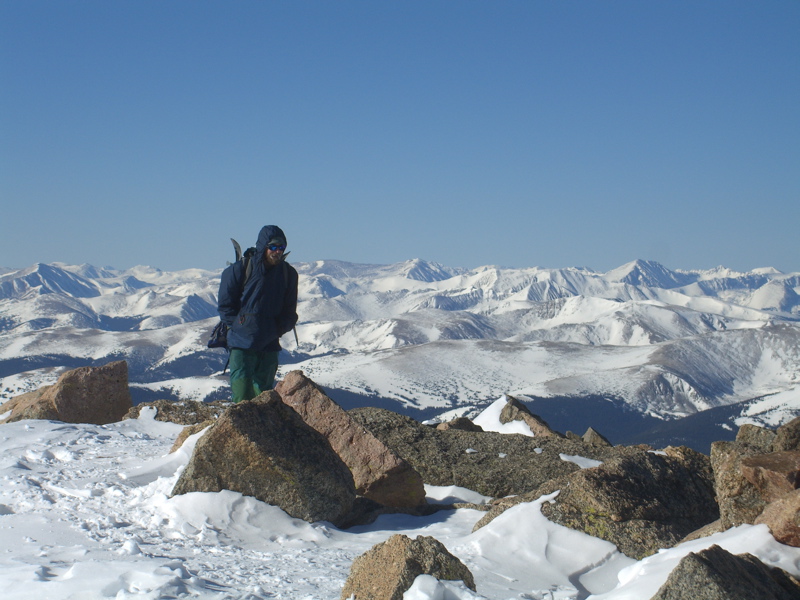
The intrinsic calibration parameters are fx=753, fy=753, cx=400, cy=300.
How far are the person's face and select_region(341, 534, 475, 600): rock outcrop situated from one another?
632 centimetres

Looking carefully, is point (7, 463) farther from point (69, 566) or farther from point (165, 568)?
point (165, 568)

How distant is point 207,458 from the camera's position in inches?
382

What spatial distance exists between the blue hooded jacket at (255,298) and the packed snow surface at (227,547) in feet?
6.99

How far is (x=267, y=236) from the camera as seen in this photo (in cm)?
1226

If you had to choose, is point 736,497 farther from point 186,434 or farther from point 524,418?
point 524,418

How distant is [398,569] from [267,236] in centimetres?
695

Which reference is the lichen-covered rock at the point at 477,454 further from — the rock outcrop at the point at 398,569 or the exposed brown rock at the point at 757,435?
the rock outcrop at the point at 398,569

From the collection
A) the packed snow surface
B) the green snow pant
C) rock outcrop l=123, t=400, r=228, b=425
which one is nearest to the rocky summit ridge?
the packed snow surface

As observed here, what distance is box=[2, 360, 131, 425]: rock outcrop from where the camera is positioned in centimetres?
1827

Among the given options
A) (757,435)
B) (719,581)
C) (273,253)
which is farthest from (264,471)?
(757,435)

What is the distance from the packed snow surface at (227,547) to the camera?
269 inches

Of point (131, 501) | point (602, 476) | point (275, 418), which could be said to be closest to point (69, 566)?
point (131, 501)

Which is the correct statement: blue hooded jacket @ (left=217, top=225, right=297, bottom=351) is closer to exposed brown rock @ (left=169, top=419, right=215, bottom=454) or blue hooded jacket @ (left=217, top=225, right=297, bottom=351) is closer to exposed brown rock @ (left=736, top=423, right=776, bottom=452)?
exposed brown rock @ (left=169, top=419, right=215, bottom=454)

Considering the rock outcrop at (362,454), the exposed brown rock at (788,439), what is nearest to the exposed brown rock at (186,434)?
the rock outcrop at (362,454)
